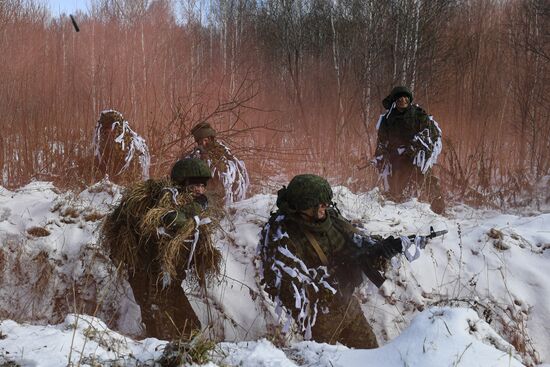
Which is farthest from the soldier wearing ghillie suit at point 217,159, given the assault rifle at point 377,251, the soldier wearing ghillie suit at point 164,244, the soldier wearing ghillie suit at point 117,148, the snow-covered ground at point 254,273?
the assault rifle at point 377,251

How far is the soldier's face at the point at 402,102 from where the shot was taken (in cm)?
542

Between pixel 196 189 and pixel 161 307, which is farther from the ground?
pixel 196 189

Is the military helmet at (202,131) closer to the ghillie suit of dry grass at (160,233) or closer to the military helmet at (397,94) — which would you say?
the ghillie suit of dry grass at (160,233)

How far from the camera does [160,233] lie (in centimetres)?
317

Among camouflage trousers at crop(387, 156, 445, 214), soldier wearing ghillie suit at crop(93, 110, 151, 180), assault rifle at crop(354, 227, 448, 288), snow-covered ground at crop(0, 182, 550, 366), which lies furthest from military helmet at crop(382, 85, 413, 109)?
soldier wearing ghillie suit at crop(93, 110, 151, 180)

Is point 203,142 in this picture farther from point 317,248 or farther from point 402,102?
point 317,248

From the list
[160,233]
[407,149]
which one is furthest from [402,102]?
[160,233]

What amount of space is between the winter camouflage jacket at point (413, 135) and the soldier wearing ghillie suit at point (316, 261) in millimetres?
2420

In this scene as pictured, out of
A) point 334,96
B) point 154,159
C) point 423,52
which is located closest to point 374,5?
point 423,52

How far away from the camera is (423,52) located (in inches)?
407

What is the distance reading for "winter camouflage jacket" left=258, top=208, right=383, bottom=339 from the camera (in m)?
3.09

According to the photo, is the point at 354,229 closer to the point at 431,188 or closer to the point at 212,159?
the point at 212,159

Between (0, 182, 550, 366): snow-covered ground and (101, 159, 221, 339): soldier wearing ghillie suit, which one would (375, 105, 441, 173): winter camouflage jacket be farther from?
(101, 159, 221, 339): soldier wearing ghillie suit

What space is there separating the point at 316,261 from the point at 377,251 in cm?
40
